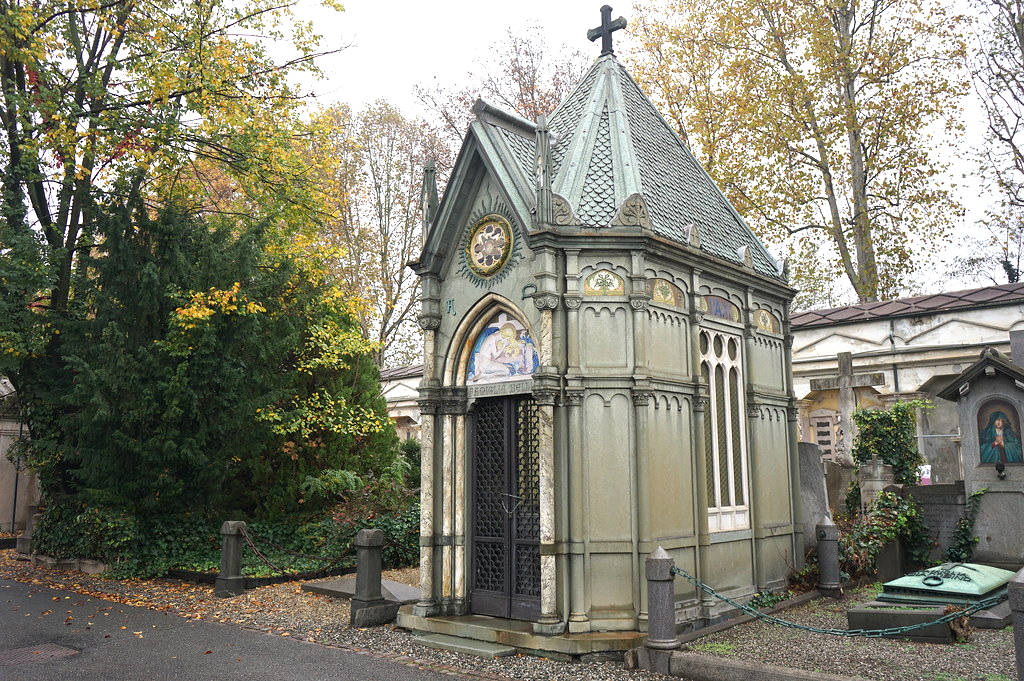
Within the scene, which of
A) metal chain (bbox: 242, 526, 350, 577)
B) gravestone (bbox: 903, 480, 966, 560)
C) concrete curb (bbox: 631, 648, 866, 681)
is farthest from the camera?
metal chain (bbox: 242, 526, 350, 577)

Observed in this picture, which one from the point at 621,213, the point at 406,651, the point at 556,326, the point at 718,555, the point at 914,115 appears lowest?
the point at 406,651

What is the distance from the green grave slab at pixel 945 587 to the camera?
860 cm

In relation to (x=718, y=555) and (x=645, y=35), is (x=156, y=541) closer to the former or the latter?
(x=718, y=555)

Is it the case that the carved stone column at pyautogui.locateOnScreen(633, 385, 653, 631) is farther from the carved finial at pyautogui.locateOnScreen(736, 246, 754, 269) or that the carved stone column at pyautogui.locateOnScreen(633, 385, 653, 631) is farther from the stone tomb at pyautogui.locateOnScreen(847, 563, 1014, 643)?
the carved finial at pyautogui.locateOnScreen(736, 246, 754, 269)

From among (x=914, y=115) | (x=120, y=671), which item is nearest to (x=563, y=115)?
(x=120, y=671)

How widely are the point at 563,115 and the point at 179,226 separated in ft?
27.3

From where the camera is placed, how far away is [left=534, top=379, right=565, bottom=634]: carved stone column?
8.08m

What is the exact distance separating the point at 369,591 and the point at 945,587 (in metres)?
6.89

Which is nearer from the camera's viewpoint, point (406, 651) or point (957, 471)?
point (406, 651)

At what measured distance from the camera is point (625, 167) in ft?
31.6

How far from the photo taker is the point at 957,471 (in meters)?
17.2

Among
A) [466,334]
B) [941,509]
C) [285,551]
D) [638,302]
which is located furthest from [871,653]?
[285,551]

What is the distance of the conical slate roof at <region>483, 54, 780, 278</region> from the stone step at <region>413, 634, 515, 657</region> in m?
4.81

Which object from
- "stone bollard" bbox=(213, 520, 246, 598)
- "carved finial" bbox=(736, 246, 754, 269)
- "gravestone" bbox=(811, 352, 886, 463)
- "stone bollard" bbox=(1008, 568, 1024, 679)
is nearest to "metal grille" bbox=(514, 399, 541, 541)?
"carved finial" bbox=(736, 246, 754, 269)
